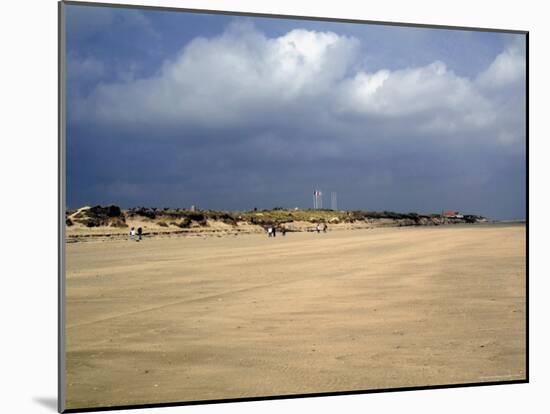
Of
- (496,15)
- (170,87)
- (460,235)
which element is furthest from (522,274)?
(170,87)

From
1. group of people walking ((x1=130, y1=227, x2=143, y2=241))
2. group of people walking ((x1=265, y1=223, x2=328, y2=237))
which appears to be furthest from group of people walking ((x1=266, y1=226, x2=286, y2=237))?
group of people walking ((x1=130, y1=227, x2=143, y2=241))

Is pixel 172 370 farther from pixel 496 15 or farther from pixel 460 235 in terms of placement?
pixel 496 15

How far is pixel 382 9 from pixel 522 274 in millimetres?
2122

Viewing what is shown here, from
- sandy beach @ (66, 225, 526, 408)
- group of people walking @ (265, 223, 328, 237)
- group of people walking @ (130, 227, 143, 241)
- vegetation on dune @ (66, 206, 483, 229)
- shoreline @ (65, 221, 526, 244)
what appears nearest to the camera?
sandy beach @ (66, 225, 526, 408)

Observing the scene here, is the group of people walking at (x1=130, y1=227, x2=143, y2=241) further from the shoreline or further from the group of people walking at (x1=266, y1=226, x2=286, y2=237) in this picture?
the group of people walking at (x1=266, y1=226, x2=286, y2=237)

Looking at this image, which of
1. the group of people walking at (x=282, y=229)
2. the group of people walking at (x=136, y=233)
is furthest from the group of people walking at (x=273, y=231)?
the group of people walking at (x=136, y=233)

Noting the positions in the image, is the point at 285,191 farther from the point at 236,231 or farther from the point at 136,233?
the point at 136,233

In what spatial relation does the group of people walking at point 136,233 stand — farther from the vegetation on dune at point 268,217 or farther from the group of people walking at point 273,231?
the group of people walking at point 273,231

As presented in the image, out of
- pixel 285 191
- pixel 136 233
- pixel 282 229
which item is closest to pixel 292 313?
Answer: pixel 282 229

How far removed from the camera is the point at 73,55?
4.80 metres

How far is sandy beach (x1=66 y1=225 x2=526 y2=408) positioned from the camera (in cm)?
493

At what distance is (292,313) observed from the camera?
5.77m

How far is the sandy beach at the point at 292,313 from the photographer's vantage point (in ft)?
16.2

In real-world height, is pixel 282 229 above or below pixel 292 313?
above
